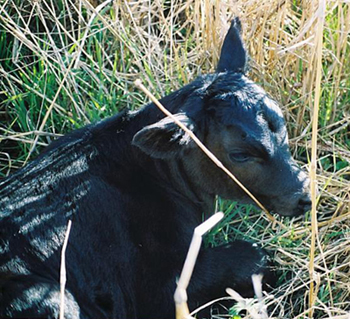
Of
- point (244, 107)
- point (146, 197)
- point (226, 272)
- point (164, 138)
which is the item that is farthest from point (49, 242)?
point (244, 107)

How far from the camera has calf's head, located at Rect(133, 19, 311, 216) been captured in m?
4.83

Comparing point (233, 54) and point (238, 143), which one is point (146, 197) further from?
point (233, 54)

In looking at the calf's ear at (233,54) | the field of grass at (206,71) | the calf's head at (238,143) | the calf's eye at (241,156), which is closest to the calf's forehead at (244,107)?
the calf's head at (238,143)

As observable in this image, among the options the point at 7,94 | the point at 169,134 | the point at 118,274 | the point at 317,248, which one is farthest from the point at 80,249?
the point at 7,94

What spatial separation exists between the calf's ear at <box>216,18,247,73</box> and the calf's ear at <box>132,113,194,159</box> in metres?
0.70

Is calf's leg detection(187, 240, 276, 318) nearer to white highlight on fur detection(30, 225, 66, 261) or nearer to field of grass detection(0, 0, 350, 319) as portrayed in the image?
field of grass detection(0, 0, 350, 319)

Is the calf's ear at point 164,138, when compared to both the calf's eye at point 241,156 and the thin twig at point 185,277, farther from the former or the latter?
the thin twig at point 185,277

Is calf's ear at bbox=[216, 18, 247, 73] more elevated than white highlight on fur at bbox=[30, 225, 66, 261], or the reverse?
calf's ear at bbox=[216, 18, 247, 73]

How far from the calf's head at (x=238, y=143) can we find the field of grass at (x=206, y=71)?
1.84 feet

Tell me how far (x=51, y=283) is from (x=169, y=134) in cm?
108

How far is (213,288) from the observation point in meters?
5.19

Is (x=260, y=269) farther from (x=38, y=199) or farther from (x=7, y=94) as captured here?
(x=7, y=94)

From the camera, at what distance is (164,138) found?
15.4ft

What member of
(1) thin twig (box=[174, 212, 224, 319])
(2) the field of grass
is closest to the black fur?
(2) the field of grass
